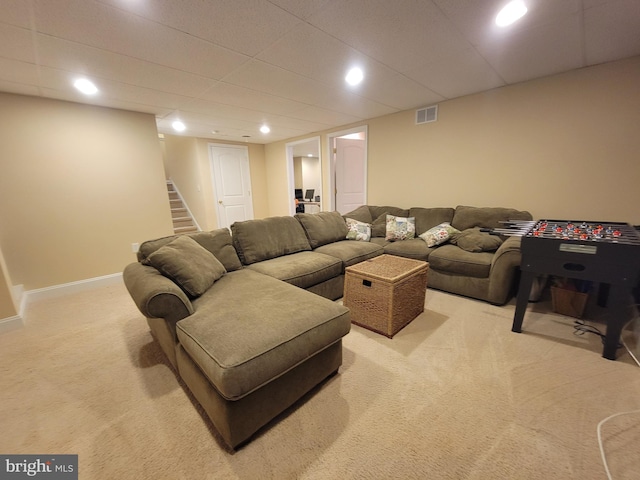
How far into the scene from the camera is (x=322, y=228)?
3.15 metres

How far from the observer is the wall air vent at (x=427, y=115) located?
11.4ft

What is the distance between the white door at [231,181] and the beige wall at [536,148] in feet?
11.4

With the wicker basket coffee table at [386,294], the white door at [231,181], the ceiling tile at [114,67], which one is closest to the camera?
the ceiling tile at [114,67]

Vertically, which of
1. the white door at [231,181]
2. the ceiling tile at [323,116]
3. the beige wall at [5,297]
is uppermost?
the ceiling tile at [323,116]

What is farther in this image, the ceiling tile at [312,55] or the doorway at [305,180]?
the doorway at [305,180]

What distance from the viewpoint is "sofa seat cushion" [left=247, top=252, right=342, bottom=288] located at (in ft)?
7.38

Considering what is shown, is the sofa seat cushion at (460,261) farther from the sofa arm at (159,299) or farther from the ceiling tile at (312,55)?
the sofa arm at (159,299)

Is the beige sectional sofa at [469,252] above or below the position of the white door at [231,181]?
below

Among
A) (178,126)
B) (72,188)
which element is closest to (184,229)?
(178,126)

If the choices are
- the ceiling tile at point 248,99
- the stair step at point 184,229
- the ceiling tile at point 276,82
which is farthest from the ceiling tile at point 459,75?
the stair step at point 184,229

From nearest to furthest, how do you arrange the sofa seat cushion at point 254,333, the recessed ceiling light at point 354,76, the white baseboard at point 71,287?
1. the sofa seat cushion at point 254,333
2. the recessed ceiling light at point 354,76
3. the white baseboard at point 71,287

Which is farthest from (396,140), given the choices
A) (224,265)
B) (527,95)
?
(224,265)

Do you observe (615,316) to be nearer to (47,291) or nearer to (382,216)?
(382,216)

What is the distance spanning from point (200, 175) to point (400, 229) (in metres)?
4.45
